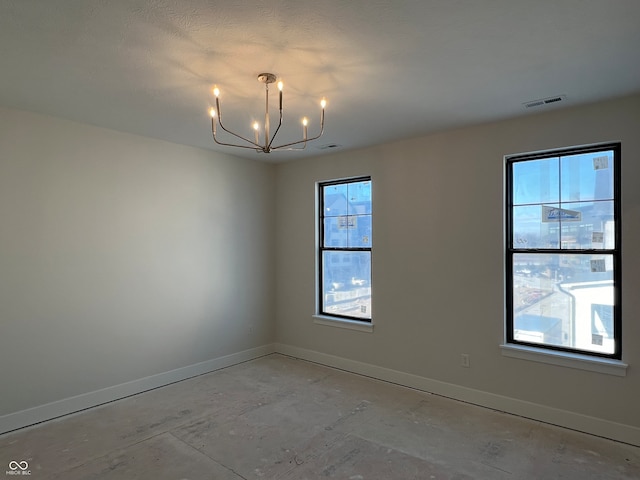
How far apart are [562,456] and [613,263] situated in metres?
1.52

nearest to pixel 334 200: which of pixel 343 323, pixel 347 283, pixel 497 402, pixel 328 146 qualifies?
pixel 328 146

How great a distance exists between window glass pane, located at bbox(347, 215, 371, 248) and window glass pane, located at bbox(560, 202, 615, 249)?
1970 millimetres

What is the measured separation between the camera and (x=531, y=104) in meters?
3.09

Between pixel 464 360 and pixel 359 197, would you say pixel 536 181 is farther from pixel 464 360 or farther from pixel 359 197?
pixel 359 197

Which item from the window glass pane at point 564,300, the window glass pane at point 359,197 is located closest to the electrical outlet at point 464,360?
the window glass pane at point 564,300

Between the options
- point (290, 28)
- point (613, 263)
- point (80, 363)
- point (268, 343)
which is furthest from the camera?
point (268, 343)

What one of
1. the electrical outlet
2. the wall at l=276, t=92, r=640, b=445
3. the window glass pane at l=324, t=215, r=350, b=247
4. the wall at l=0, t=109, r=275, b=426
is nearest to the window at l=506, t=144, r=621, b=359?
the wall at l=276, t=92, r=640, b=445

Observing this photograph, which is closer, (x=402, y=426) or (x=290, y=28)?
(x=290, y=28)

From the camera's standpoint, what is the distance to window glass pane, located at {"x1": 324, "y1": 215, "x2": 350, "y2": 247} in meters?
4.85

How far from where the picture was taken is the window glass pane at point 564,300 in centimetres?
312

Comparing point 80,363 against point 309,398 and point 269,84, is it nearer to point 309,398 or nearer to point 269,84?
point 309,398

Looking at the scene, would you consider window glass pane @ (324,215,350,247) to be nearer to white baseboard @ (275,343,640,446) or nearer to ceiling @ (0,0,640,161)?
white baseboard @ (275,343,640,446)

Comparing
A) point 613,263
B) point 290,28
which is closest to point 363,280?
point 613,263

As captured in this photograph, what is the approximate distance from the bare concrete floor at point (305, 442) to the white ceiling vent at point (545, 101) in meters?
2.62
